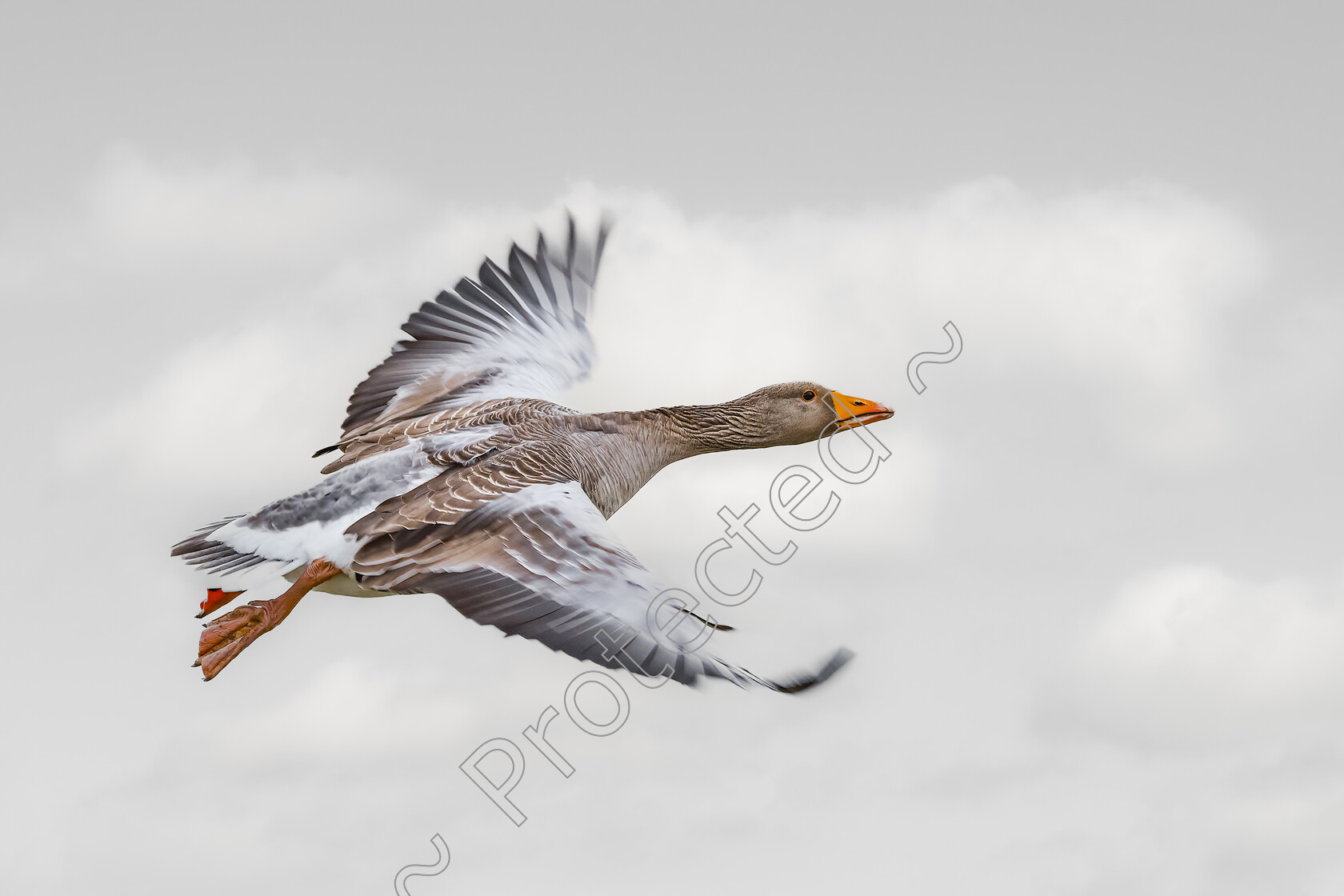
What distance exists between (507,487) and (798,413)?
2598mm

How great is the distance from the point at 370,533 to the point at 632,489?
2.08 m

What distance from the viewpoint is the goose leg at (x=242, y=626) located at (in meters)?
6.91

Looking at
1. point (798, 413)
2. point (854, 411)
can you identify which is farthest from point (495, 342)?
point (854, 411)

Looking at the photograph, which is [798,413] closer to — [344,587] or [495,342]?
[495,342]

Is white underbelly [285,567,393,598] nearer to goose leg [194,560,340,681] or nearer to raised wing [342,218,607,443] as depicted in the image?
goose leg [194,560,340,681]

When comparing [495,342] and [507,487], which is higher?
[495,342]

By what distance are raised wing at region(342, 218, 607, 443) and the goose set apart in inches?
0.6

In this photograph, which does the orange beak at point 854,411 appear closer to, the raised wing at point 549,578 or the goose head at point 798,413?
the goose head at point 798,413

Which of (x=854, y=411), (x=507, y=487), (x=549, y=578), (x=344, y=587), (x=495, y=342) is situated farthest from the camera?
(x=495, y=342)

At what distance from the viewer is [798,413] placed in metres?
8.45

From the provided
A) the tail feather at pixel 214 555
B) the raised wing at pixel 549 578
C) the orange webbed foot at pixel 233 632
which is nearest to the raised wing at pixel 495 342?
the tail feather at pixel 214 555

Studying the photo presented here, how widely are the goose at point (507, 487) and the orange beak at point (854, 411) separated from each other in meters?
0.01

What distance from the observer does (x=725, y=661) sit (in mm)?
5543

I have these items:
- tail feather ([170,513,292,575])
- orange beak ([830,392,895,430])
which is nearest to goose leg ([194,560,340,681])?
tail feather ([170,513,292,575])
